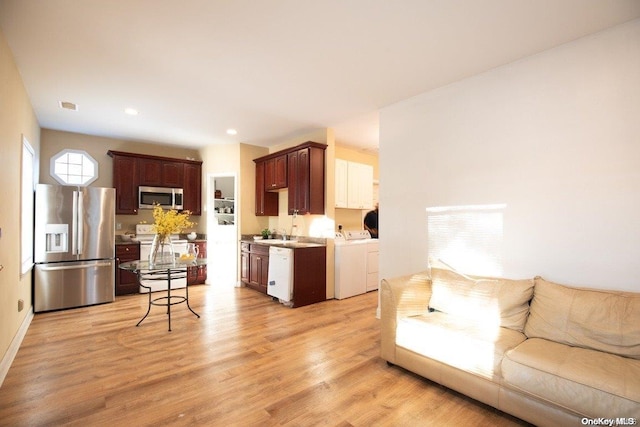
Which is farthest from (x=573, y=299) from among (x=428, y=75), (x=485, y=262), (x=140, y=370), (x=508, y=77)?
(x=140, y=370)

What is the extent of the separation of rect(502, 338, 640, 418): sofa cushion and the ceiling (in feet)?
7.68

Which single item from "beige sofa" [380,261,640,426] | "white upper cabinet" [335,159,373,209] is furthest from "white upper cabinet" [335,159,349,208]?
"beige sofa" [380,261,640,426]

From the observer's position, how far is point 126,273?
5.11m

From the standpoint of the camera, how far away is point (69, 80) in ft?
10.6

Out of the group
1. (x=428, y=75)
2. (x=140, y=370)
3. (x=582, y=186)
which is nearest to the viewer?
(x=582, y=186)

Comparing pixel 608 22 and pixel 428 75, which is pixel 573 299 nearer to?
pixel 608 22

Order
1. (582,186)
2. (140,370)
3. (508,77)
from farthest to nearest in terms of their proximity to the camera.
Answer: (508,77), (140,370), (582,186)

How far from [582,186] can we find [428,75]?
1.70 metres

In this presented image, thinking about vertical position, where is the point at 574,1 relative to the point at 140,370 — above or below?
above

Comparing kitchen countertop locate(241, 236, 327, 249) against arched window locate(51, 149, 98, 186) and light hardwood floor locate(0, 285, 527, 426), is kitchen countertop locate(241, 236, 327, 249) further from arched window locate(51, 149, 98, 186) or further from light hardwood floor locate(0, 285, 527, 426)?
arched window locate(51, 149, 98, 186)

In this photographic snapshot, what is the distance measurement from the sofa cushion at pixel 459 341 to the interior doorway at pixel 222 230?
4085 mm

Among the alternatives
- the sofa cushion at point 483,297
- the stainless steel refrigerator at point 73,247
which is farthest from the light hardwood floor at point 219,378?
the sofa cushion at point 483,297

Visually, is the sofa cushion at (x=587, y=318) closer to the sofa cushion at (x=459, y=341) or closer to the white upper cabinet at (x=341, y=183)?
the sofa cushion at (x=459, y=341)

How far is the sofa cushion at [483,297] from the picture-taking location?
2346 mm
